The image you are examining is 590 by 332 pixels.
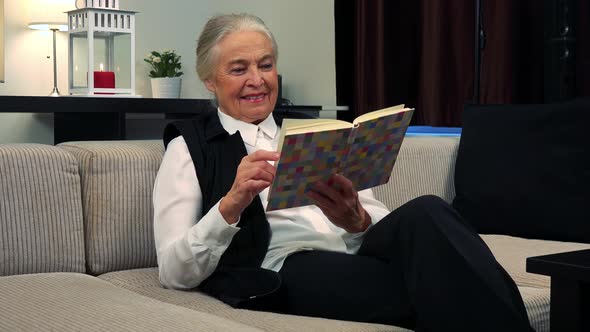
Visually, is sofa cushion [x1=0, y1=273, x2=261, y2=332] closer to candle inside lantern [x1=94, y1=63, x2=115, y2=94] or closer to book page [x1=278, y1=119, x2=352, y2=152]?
book page [x1=278, y1=119, x2=352, y2=152]

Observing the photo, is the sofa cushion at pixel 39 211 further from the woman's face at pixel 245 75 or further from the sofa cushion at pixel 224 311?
the woman's face at pixel 245 75

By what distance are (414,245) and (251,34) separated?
0.67 metres

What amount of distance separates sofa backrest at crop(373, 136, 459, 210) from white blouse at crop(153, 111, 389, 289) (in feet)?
1.93

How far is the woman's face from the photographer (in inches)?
75.4

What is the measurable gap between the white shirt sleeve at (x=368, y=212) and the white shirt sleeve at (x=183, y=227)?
30 cm

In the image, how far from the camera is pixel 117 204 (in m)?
1.91

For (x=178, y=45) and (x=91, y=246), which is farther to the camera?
(x=178, y=45)

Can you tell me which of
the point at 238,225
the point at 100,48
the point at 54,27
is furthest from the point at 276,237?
the point at 54,27

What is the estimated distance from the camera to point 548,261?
146cm

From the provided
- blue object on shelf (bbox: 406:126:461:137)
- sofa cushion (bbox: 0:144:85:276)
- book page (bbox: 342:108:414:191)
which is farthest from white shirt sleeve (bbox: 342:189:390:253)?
blue object on shelf (bbox: 406:126:461:137)

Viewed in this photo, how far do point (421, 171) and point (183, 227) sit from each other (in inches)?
42.3

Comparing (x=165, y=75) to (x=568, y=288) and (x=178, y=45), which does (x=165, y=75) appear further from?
(x=568, y=288)

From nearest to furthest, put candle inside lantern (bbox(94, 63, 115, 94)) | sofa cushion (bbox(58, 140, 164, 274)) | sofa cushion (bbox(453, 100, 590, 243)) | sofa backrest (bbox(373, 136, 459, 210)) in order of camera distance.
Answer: sofa cushion (bbox(58, 140, 164, 274)) → sofa cushion (bbox(453, 100, 590, 243)) → sofa backrest (bbox(373, 136, 459, 210)) → candle inside lantern (bbox(94, 63, 115, 94))

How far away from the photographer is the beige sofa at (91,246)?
149 cm
